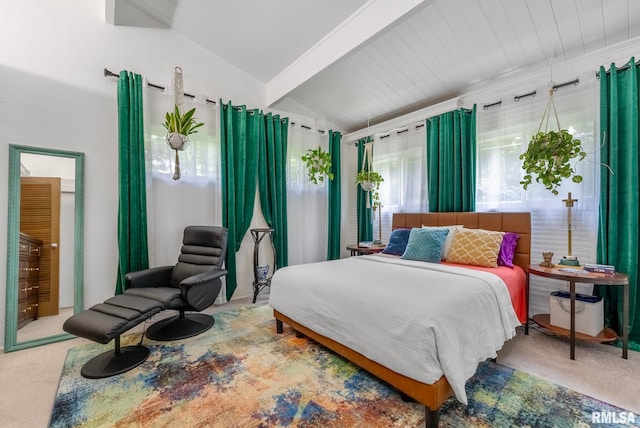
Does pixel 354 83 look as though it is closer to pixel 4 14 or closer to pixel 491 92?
pixel 491 92

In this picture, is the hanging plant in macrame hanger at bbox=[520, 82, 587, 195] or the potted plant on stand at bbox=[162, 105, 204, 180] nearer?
the hanging plant in macrame hanger at bbox=[520, 82, 587, 195]

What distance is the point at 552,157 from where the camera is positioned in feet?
8.36

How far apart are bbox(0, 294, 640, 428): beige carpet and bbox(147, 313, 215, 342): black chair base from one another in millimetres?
637

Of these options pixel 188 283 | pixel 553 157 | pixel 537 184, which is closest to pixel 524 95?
pixel 553 157

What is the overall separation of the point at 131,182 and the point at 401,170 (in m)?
3.55

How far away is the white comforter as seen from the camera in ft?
4.60

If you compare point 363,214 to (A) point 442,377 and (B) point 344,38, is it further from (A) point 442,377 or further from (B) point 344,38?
(A) point 442,377

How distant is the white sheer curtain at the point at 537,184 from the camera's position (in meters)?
2.60

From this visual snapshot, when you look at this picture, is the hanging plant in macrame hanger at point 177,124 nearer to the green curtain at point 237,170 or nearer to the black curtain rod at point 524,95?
the green curtain at point 237,170

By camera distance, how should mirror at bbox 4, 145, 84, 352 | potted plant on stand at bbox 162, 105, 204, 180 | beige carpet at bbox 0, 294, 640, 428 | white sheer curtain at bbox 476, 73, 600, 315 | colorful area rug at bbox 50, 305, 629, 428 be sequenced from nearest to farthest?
colorful area rug at bbox 50, 305, 629, 428
beige carpet at bbox 0, 294, 640, 428
mirror at bbox 4, 145, 84, 352
white sheer curtain at bbox 476, 73, 600, 315
potted plant on stand at bbox 162, 105, 204, 180

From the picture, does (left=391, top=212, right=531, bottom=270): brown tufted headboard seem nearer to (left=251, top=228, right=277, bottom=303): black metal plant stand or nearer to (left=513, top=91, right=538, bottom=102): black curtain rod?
(left=513, top=91, right=538, bottom=102): black curtain rod

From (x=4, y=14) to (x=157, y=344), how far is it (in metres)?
3.26
